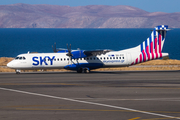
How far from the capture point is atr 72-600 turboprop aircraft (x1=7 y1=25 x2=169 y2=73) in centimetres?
4025

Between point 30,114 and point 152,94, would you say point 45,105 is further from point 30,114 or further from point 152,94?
point 152,94

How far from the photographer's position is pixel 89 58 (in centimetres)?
4162

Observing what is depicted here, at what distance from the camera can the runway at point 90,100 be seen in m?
17.7

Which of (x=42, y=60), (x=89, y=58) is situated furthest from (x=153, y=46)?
(x=42, y=60)

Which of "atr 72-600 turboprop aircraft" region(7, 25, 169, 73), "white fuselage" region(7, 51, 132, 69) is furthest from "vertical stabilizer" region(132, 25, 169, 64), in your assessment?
"white fuselage" region(7, 51, 132, 69)

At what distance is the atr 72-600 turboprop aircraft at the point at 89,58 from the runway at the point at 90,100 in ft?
28.5

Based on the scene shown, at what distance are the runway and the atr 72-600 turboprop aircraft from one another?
8.67 meters

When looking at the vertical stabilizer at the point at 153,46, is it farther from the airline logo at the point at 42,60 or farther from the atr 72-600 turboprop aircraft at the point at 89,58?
the airline logo at the point at 42,60

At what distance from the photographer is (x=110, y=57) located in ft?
137

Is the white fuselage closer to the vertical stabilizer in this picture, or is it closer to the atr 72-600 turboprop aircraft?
the atr 72-600 turboprop aircraft

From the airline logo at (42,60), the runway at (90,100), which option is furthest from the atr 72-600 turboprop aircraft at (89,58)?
the runway at (90,100)

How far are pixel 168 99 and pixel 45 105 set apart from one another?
30.3ft

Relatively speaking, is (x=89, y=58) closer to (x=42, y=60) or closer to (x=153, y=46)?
(x=42, y=60)

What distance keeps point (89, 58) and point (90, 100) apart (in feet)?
65.3
